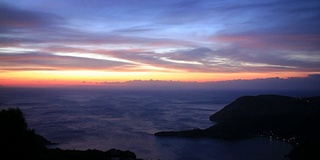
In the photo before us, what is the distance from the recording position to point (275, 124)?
86250 mm

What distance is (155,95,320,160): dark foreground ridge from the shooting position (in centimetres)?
7288

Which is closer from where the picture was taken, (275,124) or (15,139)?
(15,139)

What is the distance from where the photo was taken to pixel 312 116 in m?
86.3

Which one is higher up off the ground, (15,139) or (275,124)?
(15,139)

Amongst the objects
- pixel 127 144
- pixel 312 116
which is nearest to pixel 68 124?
pixel 127 144

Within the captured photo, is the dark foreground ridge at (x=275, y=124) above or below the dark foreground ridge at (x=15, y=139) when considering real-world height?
below

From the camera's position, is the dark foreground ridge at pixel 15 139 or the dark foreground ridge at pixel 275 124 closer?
the dark foreground ridge at pixel 15 139

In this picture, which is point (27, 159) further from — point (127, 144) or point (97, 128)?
point (97, 128)

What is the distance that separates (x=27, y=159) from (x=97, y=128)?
203 ft

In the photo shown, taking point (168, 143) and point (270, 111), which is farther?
point (270, 111)

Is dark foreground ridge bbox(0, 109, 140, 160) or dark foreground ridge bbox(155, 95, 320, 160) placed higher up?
dark foreground ridge bbox(0, 109, 140, 160)

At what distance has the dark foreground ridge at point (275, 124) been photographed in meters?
72.9

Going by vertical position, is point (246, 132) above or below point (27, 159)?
below

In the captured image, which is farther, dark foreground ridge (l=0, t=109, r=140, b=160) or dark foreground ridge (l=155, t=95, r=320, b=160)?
dark foreground ridge (l=155, t=95, r=320, b=160)
